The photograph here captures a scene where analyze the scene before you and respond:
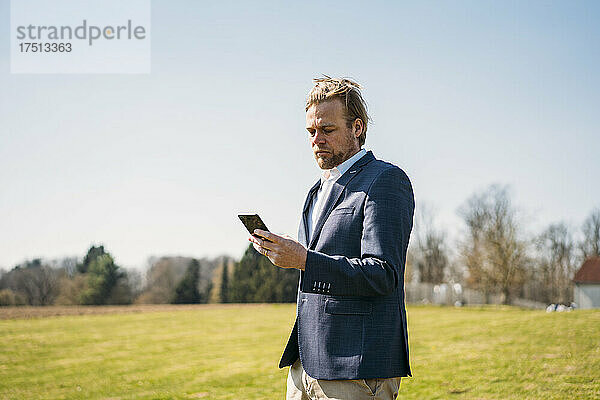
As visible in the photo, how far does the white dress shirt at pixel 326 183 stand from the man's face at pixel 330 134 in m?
0.02

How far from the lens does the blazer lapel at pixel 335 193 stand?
2361mm

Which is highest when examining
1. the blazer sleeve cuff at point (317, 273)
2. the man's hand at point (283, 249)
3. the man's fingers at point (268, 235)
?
the man's fingers at point (268, 235)

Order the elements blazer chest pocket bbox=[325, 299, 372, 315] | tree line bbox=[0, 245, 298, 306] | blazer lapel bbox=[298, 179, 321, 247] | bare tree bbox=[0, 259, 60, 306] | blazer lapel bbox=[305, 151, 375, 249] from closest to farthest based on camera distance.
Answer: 1. blazer chest pocket bbox=[325, 299, 372, 315]
2. blazer lapel bbox=[305, 151, 375, 249]
3. blazer lapel bbox=[298, 179, 321, 247]
4. bare tree bbox=[0, 259, 60, 306]
5. tree line bbox=[0, 245, 298, 306]

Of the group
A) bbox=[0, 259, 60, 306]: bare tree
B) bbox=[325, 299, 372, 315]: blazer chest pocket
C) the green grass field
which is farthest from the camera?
bbox=[0, 259, 60, 306]: bare tree

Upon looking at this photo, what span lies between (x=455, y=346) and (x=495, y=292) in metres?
33.3

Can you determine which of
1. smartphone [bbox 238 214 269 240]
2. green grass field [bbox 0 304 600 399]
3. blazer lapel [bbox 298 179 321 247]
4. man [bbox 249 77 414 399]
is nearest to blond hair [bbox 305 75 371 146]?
man [bbox 249 77 414 399]

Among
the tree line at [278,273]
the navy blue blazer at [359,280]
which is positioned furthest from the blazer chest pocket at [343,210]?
the tree line at [278,273]

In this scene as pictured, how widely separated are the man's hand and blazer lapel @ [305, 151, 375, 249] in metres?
0.33

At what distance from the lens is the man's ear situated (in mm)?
2459

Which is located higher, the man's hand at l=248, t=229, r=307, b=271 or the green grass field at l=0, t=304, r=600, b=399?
the man's hand at l=248, t=229, r=307, b=271

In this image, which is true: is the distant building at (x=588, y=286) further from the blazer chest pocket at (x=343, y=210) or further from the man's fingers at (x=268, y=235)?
the man's fingers at (x=268, y=235)

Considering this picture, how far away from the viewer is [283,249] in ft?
6.63

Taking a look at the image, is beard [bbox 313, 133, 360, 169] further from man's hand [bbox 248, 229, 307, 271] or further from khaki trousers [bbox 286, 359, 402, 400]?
khaki trousers [bbox 286, 359, 402, 400]

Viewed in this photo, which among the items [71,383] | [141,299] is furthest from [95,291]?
[71,383]
